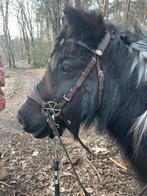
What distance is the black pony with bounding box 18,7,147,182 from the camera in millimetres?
2523

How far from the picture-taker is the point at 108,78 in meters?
2.59

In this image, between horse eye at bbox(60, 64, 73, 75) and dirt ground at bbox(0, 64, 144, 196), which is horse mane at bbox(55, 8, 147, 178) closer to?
horse eye at bbox(60, 64, 73, 75)

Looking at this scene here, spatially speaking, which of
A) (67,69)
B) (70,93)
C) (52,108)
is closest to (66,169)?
(52,108)

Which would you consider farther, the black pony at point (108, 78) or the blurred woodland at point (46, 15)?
the blurred woodland at point (46, 15)

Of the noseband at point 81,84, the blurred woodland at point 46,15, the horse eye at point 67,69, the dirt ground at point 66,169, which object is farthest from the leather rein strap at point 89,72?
the blurred woodland at point 46,15

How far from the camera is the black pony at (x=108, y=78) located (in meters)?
2.52

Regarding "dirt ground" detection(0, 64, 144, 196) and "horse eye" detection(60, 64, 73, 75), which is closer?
"horse eye" detection(60, 64, 73, 75)

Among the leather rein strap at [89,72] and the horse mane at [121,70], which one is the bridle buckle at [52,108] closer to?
the leather rein strap at [89,72]

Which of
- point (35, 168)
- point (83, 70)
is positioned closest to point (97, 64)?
point (83, 70)

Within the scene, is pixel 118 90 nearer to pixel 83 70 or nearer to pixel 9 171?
pixel 83 70

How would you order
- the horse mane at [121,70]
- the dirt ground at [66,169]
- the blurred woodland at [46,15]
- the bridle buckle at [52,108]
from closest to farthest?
the horse mane at [121,70], the bridle buckle at [52,108], the dirt ground at [66,169], the blurred woodland at [46,15]

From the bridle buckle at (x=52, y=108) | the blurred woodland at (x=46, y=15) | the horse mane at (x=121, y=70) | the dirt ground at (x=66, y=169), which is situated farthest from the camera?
the blurred woodland at (x=46, y=15)

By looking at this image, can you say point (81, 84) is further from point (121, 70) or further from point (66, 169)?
point (66, 169)

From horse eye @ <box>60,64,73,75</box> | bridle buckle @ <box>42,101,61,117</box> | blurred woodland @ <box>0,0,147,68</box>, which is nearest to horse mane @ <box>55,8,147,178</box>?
horse eye @ <box>60,64,73,75</box>
